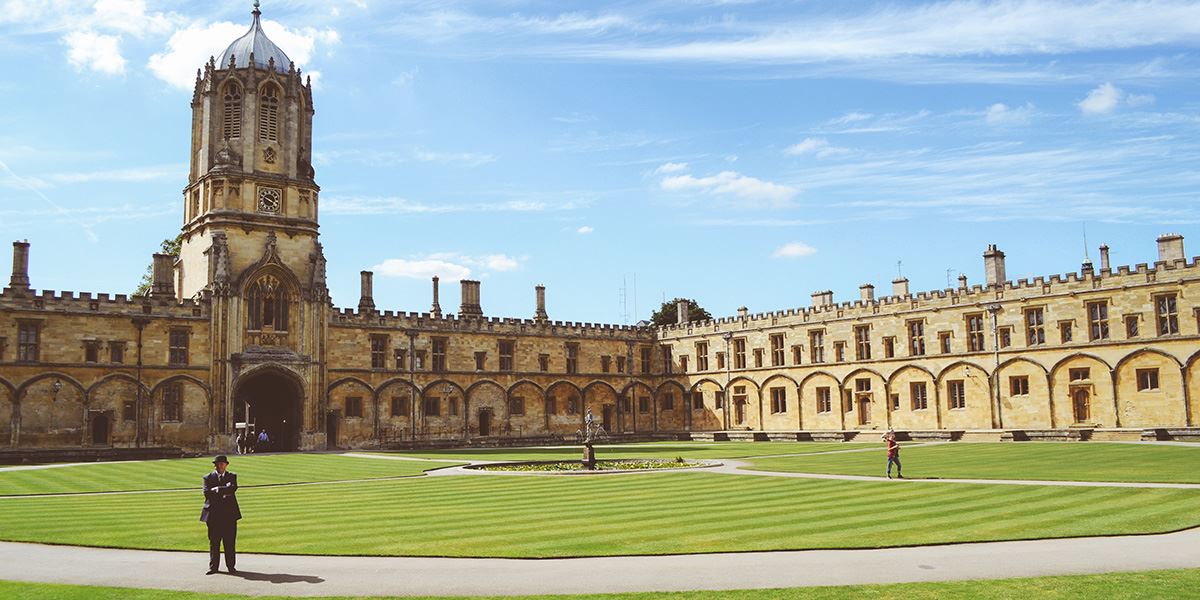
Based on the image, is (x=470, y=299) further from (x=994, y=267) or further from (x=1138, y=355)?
(x=1138, y=355)

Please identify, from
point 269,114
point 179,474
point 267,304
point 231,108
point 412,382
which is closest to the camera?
point 179,474

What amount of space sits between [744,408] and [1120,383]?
74.0ft

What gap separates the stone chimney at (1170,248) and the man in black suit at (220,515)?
4486cm

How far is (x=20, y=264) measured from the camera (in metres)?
46.6

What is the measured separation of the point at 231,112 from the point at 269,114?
1.97 metres

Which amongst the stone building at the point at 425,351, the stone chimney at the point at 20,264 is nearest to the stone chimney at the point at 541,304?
the stone building at the point at 425,351

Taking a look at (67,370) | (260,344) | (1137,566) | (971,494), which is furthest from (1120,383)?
(67,370)

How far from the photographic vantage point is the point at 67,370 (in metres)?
45.4

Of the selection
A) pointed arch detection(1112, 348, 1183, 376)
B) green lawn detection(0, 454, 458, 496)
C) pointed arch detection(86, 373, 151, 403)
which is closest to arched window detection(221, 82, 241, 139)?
pointed arch detection(86, 373, 151, 403)

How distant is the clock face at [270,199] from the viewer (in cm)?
5221

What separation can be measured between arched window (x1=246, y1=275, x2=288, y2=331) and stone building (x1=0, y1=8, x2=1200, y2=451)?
115mm

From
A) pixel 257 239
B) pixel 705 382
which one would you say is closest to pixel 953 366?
pixel 705 382

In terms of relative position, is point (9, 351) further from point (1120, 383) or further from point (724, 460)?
point (1120, 383)

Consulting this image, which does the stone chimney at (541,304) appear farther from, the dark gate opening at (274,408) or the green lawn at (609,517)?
the green lawn at (609,517)
